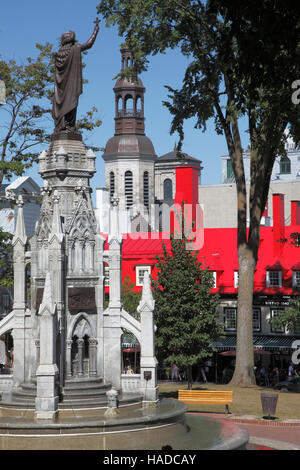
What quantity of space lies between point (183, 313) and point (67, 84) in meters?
15.0

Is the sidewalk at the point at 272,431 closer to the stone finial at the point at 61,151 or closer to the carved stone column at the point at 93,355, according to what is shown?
the carved stone column at the point at 93,355

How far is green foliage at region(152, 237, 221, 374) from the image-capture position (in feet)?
112

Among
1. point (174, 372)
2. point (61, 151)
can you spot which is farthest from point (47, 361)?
point (174, 372)

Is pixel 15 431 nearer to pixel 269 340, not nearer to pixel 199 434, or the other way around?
pixel 199 434

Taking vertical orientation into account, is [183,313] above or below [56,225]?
A: below

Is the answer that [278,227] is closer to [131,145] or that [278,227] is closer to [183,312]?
[183,312]

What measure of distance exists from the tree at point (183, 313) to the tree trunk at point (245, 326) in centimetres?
161

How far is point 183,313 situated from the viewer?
1363 inches

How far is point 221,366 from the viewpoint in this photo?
4397 centimetres

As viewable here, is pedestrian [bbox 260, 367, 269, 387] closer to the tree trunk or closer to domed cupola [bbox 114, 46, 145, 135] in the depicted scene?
the tree trunk

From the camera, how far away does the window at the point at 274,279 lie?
48.2 metres

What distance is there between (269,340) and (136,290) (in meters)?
10.1

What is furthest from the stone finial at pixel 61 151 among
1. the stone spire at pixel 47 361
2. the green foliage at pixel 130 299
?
the green foliage at pixel 130 299
